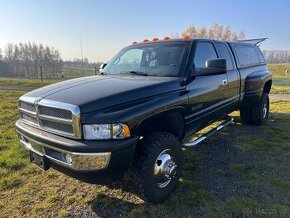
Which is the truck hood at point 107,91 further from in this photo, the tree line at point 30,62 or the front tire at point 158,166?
the tree line at point 30,62

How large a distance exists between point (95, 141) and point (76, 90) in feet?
2.51

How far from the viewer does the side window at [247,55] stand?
17.9ft

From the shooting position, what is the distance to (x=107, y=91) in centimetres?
289

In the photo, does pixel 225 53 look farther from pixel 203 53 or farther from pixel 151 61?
pixel 151 61

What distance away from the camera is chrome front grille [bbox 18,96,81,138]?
8.38ft

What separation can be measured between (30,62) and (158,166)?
Result: 7024 cm

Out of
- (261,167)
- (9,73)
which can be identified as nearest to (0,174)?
(261,167)

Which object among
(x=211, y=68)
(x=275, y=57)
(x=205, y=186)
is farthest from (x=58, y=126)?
(x=275, y=57)

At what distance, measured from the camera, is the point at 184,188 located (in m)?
3.52

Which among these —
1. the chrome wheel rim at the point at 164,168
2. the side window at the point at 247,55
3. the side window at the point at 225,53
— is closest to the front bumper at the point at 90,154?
the chrome wheel rim at the point at 164,168

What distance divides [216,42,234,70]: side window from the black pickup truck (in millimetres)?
56

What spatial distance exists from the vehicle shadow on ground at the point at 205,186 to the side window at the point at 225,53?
1.55 m

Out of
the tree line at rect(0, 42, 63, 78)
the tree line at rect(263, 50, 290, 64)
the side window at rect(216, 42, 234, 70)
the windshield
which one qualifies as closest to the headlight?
the windshield

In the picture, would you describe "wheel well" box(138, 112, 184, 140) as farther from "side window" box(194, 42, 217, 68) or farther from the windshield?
"side window" box(194, 42, 217, 68)
